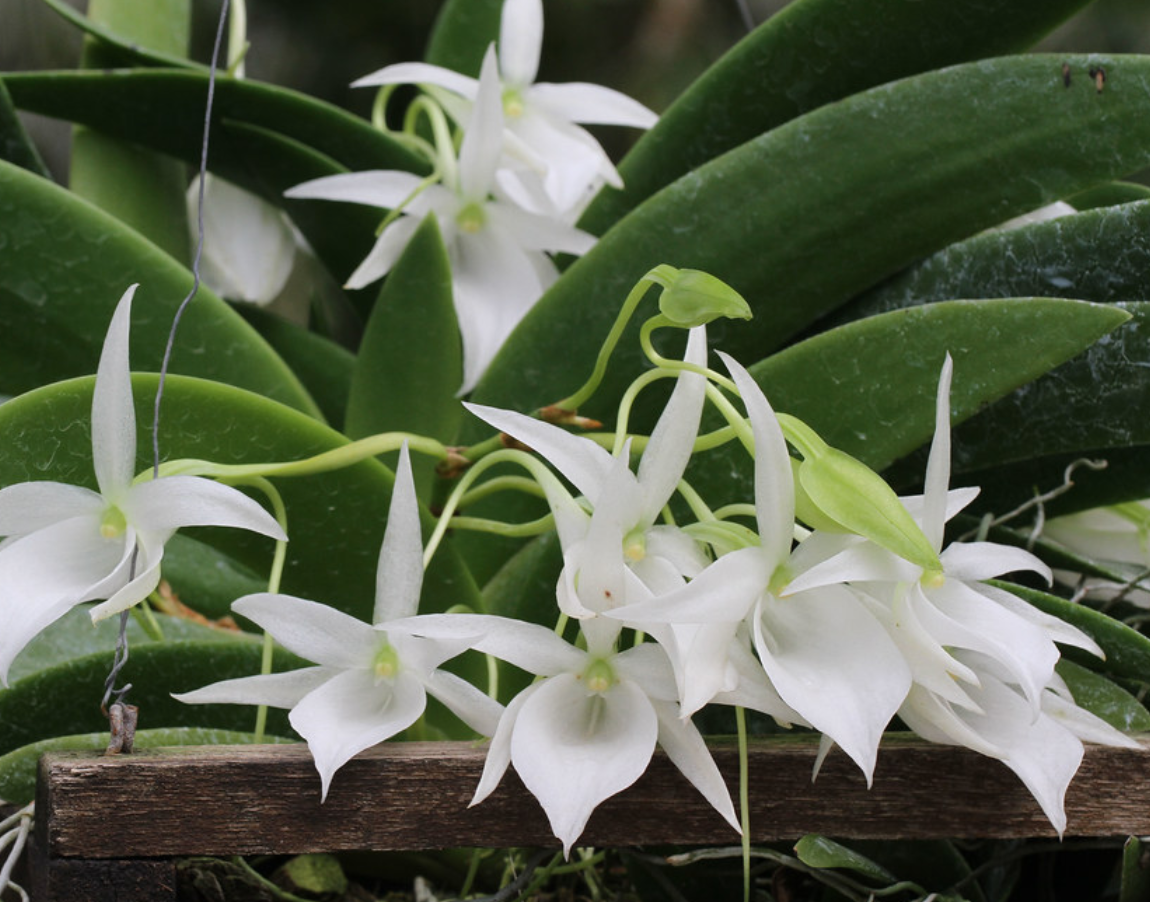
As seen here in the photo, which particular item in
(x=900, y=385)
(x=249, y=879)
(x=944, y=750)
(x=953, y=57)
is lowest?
(x=249, y=879)

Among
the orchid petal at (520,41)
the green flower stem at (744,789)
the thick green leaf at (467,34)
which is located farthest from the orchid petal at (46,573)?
the thick green leaf at (467,34)

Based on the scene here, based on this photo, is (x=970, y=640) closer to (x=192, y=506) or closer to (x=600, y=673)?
(x=600, y=673)

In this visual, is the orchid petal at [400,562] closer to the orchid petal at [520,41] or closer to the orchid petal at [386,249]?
the orchid petal at [386,249]

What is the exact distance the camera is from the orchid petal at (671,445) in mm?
386

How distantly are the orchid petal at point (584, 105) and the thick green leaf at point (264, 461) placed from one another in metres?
0.31

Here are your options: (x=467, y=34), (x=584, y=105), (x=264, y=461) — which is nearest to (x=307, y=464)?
(x=264, y=461)

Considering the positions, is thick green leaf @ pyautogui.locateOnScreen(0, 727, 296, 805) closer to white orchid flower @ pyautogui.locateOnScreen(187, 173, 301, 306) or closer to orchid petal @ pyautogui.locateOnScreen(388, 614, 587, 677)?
orchid petal @ pyautogui.locateOnScreen(388, 614, 587, 677)

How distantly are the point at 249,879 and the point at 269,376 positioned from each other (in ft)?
0.79

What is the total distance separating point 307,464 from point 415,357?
0.18 metres

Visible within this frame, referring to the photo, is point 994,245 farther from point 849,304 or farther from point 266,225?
point 266,225

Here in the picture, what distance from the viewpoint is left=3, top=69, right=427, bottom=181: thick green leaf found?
2.25ft

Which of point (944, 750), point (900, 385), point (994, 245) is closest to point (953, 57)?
point (994, 245)

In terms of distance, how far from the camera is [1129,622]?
0.54 m

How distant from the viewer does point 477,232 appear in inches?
26.0
